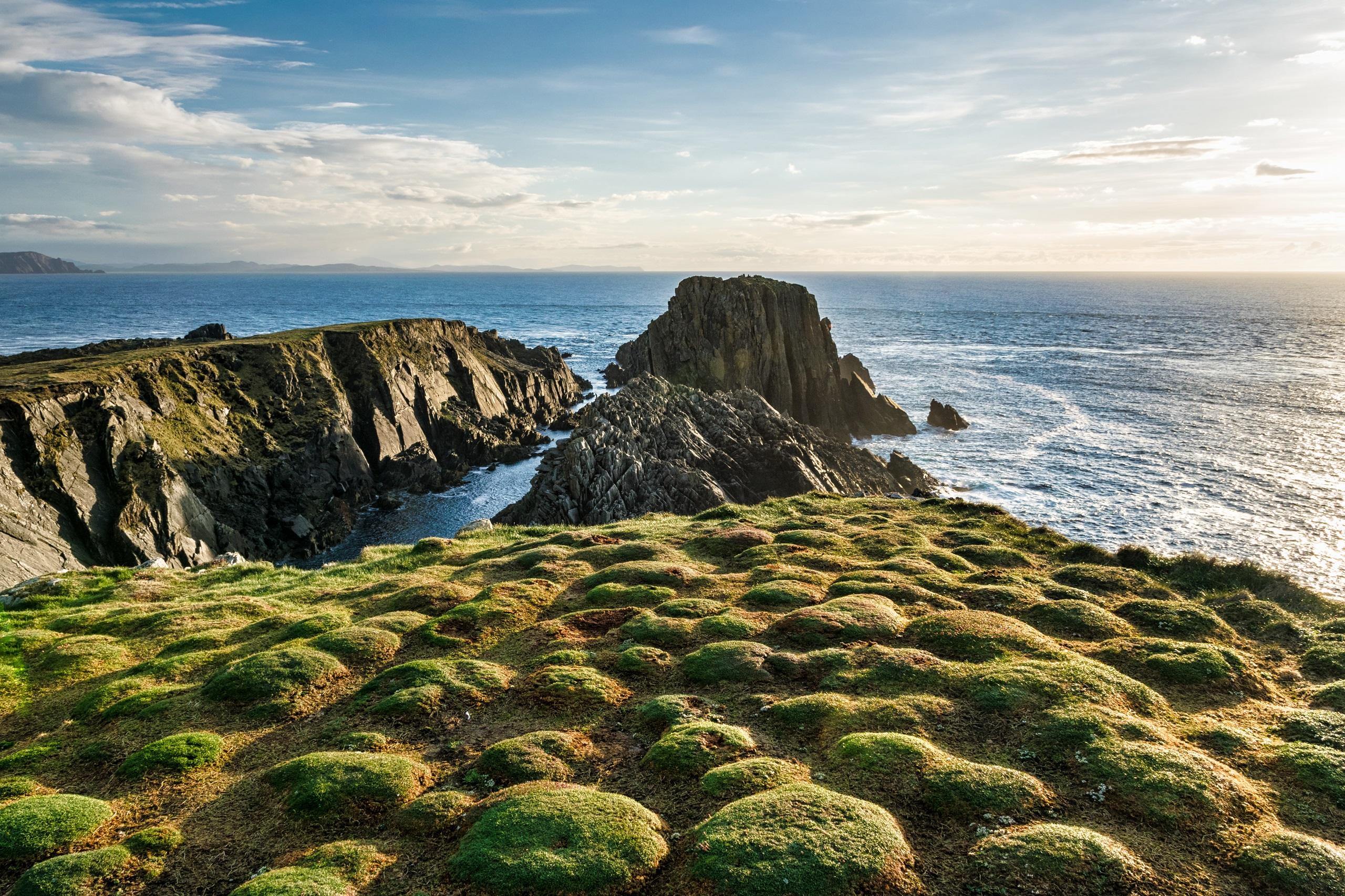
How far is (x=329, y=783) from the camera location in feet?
43.9

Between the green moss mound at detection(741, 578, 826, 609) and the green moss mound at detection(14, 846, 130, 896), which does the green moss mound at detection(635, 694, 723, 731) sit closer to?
the green moss mound at detection(741, 578, 826, 609)

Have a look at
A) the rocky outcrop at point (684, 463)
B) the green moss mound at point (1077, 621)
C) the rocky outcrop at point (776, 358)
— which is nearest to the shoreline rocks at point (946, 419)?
the rocky outcrop at point (776, 358)

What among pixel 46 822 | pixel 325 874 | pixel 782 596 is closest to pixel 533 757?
pixel 325 874

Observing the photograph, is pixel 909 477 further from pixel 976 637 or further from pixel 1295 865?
pixel 1295 865

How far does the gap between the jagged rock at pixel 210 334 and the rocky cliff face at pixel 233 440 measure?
19.7 feet

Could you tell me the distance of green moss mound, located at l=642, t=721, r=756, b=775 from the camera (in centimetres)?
1423

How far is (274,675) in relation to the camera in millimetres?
17656

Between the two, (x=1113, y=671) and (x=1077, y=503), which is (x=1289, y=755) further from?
(x=1077, y=503)

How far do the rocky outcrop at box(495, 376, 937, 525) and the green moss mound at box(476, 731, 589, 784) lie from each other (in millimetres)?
32998

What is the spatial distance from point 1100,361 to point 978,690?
15105 centimetres

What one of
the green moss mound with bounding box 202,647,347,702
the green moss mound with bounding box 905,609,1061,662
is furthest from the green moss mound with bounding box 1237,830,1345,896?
the green moss mound with bounding box 202,647,347,702

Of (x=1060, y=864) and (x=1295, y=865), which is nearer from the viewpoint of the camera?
(x=1060, y=864)

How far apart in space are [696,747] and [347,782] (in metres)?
7.08

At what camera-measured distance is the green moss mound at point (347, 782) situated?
1303cm
